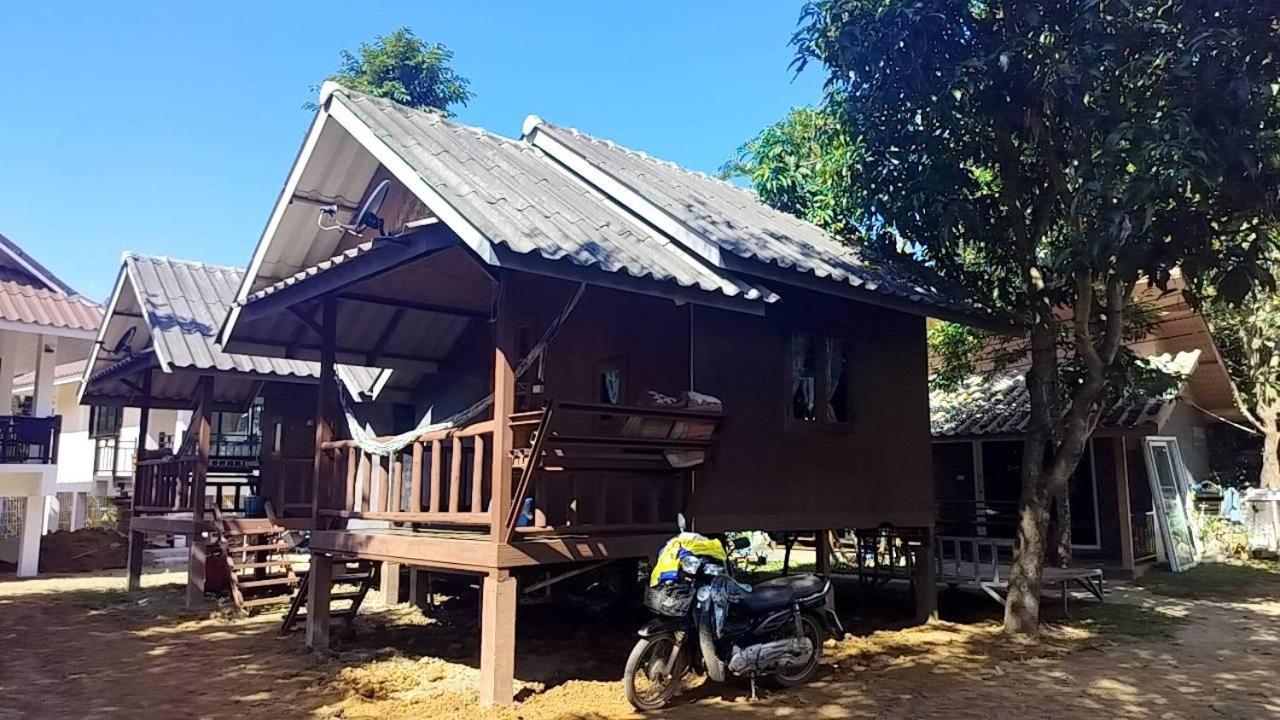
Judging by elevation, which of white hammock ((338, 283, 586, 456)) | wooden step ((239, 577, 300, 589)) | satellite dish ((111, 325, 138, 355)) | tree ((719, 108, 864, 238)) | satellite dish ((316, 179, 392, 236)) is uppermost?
tree ((719, 108, 864, 238))

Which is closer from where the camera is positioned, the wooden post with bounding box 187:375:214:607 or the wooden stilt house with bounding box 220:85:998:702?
the wooden stilt house with bounding box 220:85:998:702

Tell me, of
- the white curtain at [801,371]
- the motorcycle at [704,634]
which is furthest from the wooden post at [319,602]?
the white curtain at [801,371]

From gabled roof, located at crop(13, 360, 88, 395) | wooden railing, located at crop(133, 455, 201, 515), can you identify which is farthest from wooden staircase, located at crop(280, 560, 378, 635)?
gabled roof, located at crop(13, 360, 88, 395)

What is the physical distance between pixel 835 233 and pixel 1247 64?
241 inches

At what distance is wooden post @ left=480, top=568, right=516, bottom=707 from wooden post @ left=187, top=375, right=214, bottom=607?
8.01 m

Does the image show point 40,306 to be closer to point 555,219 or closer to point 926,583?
point 555,219

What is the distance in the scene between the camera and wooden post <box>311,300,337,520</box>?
9.91 m

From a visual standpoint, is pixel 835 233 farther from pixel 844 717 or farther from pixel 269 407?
pixel 269 407

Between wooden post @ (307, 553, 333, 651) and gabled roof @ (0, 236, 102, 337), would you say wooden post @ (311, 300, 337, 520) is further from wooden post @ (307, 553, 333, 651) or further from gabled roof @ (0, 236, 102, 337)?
gabled roof @ (0, 236, 102, 337)

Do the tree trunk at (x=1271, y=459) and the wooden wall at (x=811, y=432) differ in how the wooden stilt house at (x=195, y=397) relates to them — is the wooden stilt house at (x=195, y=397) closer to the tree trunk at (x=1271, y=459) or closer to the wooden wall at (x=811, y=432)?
the wooden wall at (x=811, y=432)

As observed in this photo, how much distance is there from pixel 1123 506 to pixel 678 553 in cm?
1140

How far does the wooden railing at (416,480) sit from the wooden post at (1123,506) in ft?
36.7

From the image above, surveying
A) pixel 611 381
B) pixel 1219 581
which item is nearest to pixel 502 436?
pixel 611 381

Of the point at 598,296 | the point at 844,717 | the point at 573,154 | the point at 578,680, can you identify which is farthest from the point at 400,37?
the point at 844,717
